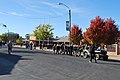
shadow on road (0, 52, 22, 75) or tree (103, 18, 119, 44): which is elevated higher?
tree (103, 18, 119, 44)

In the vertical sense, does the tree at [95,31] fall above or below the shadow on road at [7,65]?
above

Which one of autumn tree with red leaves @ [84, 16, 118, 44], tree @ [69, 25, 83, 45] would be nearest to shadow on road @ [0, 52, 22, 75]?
autumn tree with red leaves @ [84, 16, 118, 44]

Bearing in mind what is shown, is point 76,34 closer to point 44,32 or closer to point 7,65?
point 44,32

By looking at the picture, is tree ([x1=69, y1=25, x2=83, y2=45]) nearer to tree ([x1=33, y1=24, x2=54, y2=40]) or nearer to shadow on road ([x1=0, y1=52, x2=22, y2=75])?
tree ([x1=33, y1=24, x2=54, y2=40])

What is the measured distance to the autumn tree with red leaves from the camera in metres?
71.9

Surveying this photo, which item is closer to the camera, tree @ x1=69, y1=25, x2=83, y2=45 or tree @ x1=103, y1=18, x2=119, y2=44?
tree @ x1=103, y1=18, x2=119, y2=44

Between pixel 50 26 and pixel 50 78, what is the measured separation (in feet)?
262

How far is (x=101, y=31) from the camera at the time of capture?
240ft

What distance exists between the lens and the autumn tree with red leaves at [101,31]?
236 feet

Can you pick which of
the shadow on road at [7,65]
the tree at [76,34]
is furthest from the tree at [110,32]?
the shadow on road at [7,65]

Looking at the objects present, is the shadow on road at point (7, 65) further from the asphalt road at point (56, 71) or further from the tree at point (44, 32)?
the tree at point (44, 32)

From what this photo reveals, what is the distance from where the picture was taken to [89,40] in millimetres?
75812

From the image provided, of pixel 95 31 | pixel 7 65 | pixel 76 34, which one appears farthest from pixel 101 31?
pixel 7 65

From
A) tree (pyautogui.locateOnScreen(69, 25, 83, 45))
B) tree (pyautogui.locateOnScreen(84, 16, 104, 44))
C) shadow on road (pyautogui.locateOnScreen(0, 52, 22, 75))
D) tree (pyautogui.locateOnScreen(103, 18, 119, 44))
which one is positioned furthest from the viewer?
tree (pyautogui.locateOnScreen(69, 25, 83, 45))
